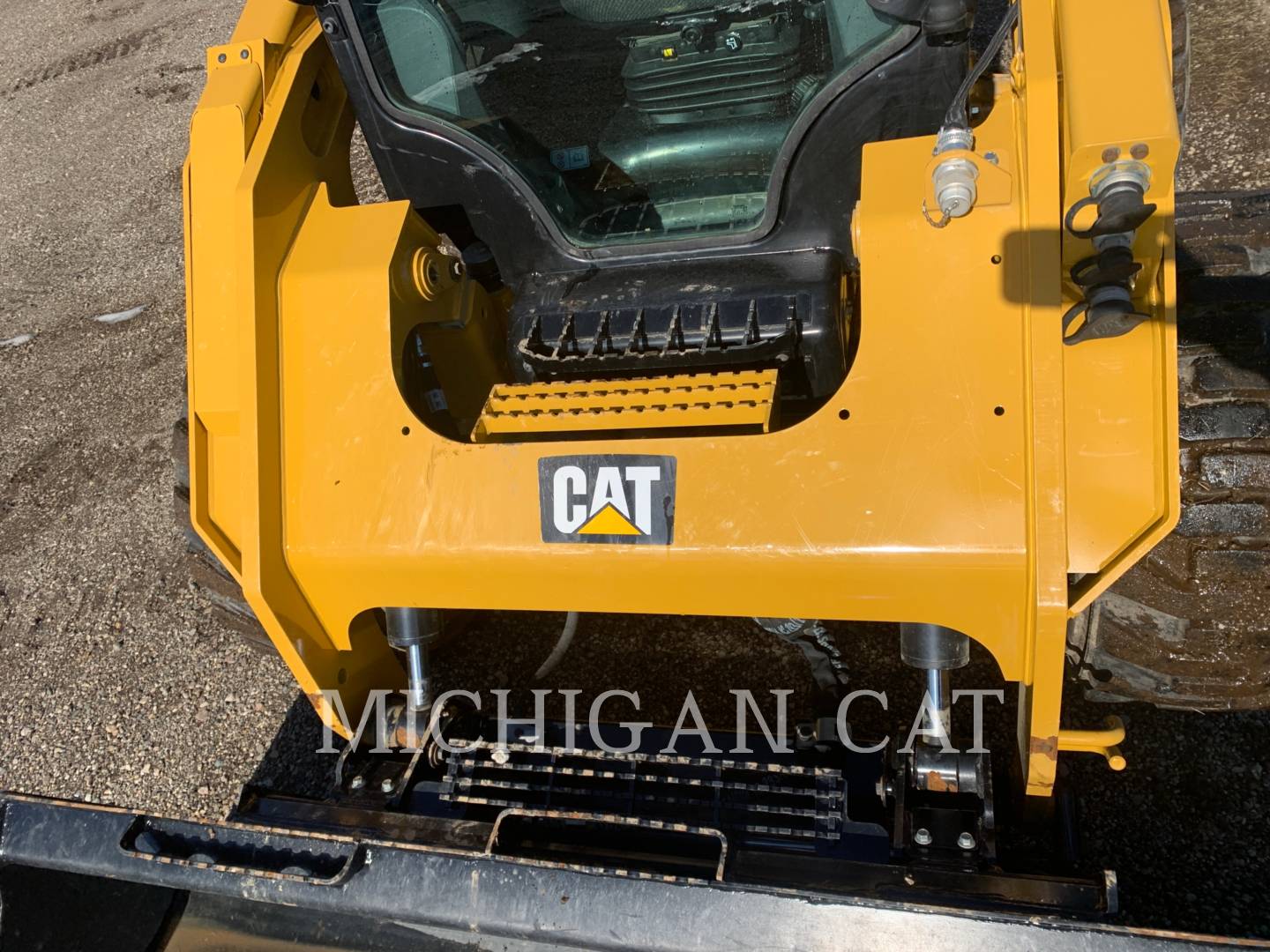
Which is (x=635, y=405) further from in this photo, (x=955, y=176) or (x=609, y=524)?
(x=955, y=176)

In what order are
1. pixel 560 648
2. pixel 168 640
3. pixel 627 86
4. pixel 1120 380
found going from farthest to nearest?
pixel 168 640
pixel 560 648
pixel 627 86
pixel 1120 380

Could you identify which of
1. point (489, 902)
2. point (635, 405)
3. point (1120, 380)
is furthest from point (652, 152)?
point (489, 902)

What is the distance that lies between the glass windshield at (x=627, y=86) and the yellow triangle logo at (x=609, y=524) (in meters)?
0.75

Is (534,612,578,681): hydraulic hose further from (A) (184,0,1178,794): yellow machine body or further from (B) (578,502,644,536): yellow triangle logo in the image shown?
(B) (578,502,644,536): yellow triangle logo

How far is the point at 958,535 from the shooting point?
1608 mm

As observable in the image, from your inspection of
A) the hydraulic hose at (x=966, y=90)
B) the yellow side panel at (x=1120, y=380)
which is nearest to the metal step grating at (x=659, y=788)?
the yellow side panel at (x=1120, y=380)

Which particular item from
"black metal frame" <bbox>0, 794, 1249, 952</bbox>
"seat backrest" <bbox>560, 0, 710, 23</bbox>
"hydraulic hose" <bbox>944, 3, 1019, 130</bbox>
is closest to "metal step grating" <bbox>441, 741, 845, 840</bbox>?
"black metal frame" <bbox>0, 794, 1249, 952</bbox>

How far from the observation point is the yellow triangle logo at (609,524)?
5.75 feet

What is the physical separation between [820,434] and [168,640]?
269 cm

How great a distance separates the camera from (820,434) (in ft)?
5.58

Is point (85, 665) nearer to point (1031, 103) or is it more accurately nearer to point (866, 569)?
point (866, 569)

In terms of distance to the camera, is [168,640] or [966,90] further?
[168,640]

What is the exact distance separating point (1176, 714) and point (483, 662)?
6.58ft

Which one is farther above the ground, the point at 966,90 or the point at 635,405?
the point at 966,90
